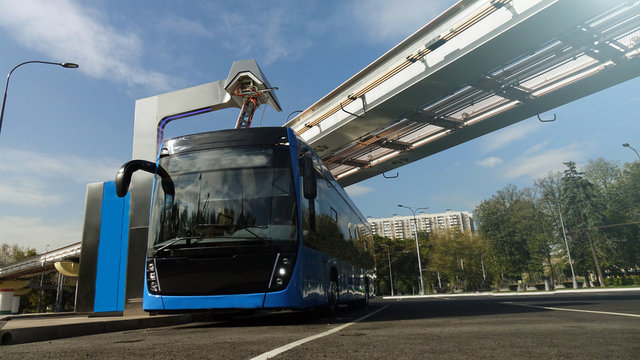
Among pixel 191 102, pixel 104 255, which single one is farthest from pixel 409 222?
pixel 104 255

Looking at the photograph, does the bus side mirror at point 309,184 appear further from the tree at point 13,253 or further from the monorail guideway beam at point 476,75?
the tree at point 13,253

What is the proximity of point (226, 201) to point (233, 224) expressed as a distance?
436 millimetres

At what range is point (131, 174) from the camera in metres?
6.92

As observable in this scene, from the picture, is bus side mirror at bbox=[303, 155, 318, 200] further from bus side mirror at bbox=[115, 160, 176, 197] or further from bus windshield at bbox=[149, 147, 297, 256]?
bus side mirror at bbox=[115, 160, 176, 197]

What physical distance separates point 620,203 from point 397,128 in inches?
1535

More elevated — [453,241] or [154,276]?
[453,241]

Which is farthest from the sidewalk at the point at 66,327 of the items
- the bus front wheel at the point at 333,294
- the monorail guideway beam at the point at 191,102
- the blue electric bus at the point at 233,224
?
the monorail guideway beam at the point at 191,102

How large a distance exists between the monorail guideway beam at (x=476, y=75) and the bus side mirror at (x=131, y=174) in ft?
23.9

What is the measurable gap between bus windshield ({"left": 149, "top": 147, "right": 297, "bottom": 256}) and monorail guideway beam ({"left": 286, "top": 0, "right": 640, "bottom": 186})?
591 cm

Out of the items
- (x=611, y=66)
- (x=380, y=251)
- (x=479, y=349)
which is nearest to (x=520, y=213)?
(x=380, y=251)

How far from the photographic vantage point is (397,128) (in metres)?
14.9

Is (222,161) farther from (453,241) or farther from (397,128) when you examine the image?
(453,241)

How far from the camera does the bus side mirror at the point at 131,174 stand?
667cm

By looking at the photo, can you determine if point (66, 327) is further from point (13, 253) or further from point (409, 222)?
point (409, 222)
